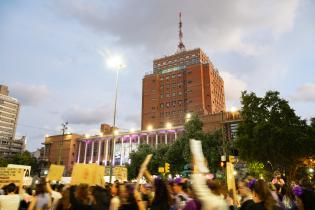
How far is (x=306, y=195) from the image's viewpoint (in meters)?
6.59

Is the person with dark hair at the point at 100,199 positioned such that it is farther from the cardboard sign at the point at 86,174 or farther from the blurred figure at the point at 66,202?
the cardboard sign at the point at 86,174

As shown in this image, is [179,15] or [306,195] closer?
[306,195]

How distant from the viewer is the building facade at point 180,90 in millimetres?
111900

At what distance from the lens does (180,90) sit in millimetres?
117875

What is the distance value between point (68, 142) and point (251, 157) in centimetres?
9572

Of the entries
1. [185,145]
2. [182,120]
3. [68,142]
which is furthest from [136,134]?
[185,145]

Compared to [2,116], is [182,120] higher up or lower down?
lower down

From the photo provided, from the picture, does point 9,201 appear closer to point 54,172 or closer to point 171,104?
point 54,172

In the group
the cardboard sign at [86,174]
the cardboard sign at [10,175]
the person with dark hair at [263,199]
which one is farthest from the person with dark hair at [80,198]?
the cardboard sign at [10,175]

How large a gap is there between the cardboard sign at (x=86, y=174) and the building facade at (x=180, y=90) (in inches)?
3776

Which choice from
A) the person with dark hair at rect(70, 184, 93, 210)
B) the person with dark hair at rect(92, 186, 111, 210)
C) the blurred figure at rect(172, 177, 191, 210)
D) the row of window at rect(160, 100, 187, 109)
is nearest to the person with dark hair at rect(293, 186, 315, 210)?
the blurred figure at rect(172, 177, 191, 210)

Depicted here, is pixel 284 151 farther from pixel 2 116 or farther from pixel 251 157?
pixel 2 116

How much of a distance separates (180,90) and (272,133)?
89.4 meters

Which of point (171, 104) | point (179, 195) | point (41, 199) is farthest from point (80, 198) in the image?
point (171, 104)
